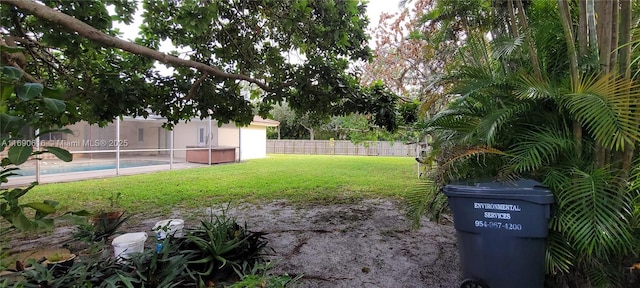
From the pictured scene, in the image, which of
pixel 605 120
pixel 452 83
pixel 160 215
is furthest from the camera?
pixel 160 215

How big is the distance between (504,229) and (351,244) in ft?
6.12

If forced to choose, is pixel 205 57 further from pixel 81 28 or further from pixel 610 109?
pixel 610 109

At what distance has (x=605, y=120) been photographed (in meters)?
1.88

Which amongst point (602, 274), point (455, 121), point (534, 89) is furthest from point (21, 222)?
point (602, 274)

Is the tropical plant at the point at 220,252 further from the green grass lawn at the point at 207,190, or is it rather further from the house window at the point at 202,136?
the house window at the point at 202,136

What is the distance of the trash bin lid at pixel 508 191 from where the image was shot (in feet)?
6.86

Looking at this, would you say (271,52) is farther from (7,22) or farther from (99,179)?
(99,179)

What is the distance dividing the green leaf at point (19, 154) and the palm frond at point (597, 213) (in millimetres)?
3009

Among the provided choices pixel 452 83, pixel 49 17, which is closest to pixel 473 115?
pixel 452 83

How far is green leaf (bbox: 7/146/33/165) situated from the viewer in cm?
123

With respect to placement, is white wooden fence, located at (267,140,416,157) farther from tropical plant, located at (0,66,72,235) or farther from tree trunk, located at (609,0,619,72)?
tropical plant, located at (0,66,72,235)

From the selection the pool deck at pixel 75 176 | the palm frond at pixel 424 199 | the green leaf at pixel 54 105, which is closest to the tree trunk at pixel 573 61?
the palm frond at pixel 424 199

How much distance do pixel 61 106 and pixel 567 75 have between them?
3.36 m

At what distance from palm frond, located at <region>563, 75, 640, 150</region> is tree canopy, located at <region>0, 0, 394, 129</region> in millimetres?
2910
